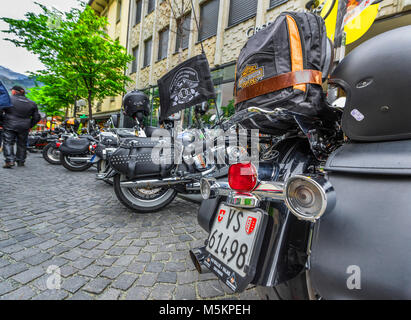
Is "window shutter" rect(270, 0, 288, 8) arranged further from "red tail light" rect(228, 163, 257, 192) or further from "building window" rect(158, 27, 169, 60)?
"red tail light" rect(228, 163, 257, 192)

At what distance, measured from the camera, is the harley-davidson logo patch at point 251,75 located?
→ 1.13 metres

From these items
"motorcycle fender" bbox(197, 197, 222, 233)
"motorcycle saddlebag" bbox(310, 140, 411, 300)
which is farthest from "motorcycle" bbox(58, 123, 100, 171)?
"motorcycle saddlebag" bbox(310, 140, 411, 300)

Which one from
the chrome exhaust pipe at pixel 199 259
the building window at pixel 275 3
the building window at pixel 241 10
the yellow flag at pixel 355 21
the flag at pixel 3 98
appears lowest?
the chrome exhaust pipe at pixel 199 259

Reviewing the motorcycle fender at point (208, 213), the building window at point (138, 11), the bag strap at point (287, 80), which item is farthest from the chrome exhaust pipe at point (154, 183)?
the building window at point (138, 11)

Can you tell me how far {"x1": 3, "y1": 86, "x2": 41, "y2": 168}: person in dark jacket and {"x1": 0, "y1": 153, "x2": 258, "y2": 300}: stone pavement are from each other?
3167 mm

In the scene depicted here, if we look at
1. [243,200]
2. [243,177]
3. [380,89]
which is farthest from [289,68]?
[243,200]

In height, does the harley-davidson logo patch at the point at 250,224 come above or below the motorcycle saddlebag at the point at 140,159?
below

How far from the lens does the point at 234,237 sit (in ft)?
3.24

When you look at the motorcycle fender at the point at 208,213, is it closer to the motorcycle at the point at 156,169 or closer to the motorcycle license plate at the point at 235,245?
the motorcycle license plate at the point at 235,245

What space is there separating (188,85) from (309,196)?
1903mm

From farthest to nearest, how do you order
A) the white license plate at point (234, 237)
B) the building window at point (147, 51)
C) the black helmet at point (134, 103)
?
the building window at point (147, 51), the black helmet at point (134, 103), the white license plate at point (234, 237)

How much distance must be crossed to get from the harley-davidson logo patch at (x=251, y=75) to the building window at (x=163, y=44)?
12260 mm

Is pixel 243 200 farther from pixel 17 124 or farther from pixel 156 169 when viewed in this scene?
pixel 17 124

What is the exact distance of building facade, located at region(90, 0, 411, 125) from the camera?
5.90m
